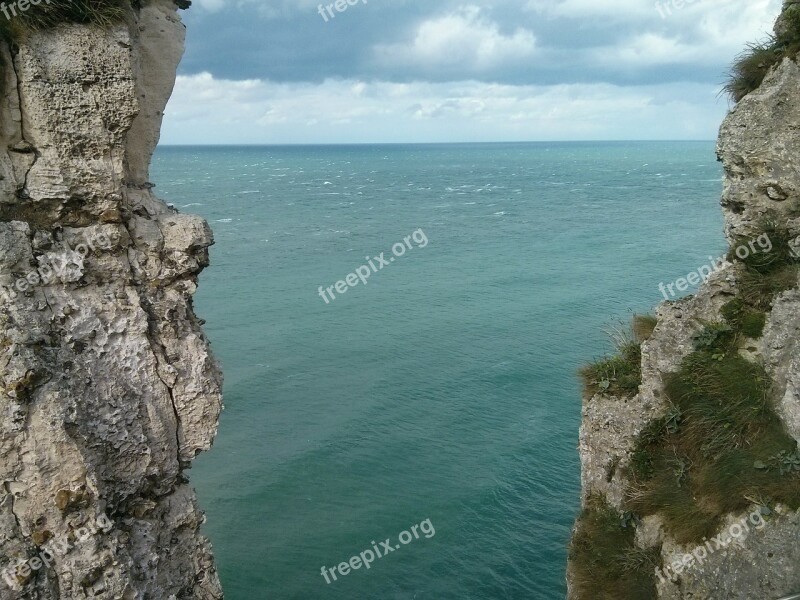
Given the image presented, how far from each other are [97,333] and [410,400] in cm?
1753

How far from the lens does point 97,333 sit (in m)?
9.03

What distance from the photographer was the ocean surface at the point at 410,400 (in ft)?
58.3

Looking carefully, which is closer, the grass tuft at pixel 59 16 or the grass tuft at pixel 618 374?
the grass tuft at pixel 59 16

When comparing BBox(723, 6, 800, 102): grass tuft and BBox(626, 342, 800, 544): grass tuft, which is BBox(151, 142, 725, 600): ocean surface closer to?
BBox(626, 342, 800, 544): grass tuft

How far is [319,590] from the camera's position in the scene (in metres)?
16.6

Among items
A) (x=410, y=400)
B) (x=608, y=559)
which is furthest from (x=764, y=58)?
(x=410, y=400)

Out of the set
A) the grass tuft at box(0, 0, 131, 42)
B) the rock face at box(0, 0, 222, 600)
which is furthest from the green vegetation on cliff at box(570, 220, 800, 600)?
the grass tuft at box(0, 0, 131, 42)

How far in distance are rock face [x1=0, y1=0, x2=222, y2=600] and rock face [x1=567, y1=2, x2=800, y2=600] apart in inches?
243

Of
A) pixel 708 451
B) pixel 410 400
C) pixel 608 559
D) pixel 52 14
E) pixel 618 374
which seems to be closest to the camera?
pixel 52 14

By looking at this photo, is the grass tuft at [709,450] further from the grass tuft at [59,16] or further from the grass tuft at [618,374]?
the grass tuft at [59,16]

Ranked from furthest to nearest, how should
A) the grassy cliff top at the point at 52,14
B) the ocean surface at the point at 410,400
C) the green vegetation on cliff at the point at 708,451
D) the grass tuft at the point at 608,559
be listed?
1. the ocean surface at the point at 410,400
2. the grass tuft at the point at 608,559
3. the green vegetation on cliff at the point at 708,451
4. the grassy cliff top at the point at 52,14

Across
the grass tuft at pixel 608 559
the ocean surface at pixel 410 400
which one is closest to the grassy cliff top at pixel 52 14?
the grass tuft at pixel 608 559

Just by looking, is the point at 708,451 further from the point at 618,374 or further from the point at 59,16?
the point at 59,16

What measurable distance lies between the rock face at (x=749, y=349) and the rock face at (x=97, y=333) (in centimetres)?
617
